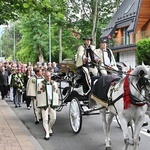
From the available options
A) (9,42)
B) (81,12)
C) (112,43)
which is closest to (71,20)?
(81,12)

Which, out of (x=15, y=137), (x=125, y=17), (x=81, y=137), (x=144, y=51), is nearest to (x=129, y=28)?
(x=125, y=17)

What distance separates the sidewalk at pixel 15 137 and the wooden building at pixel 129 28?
1129 inches

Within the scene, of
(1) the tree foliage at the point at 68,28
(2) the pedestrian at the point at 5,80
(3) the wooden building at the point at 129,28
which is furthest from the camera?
(1) the tree foliage at the point at 68,28

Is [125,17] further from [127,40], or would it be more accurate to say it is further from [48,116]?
[48,116]

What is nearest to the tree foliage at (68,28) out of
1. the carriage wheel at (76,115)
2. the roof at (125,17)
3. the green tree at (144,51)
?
the roof at (125,17)

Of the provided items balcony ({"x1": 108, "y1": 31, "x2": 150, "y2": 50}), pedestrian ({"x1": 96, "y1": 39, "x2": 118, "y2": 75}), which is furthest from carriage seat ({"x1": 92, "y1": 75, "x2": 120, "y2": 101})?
balcony ({"x1": 108, "y1": 31, "x2": 150, "y2": 50})

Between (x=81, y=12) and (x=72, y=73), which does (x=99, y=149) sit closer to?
(x=72, y=73)

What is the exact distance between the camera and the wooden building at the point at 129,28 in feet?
134

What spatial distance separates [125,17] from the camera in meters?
44.3

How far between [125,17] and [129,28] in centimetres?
330

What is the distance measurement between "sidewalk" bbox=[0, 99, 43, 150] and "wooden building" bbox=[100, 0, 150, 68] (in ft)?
94.1

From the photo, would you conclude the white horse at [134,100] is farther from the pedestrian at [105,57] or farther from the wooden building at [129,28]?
the wooden building at [129,28]

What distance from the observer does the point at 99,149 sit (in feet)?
26.0

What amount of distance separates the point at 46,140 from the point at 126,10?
38262mm
